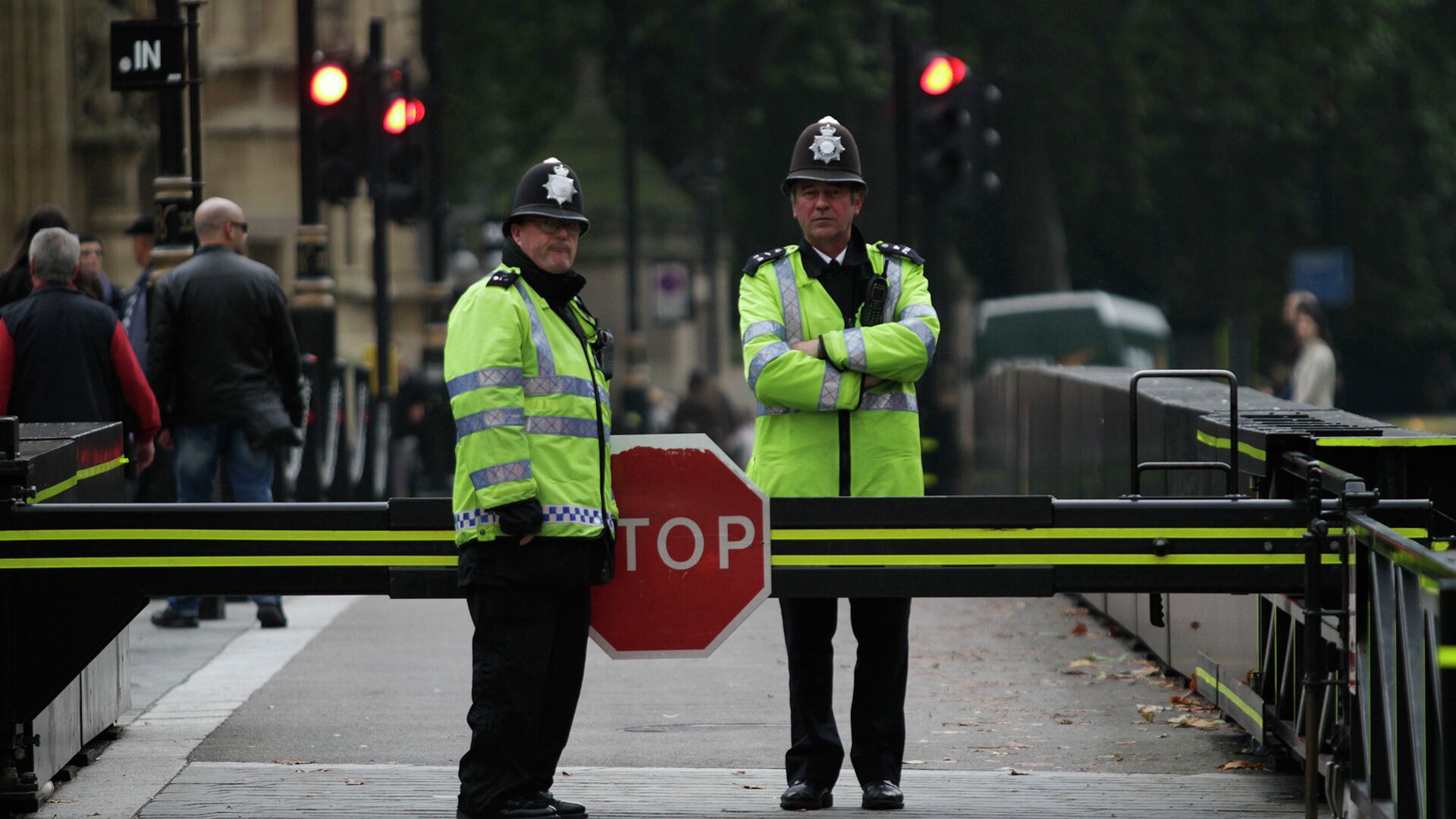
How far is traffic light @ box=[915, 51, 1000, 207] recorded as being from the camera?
55.5 ft

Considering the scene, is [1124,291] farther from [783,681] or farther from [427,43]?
[783,681]

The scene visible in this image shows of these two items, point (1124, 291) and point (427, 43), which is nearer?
point (427, 43)

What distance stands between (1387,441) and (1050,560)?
1.04 m

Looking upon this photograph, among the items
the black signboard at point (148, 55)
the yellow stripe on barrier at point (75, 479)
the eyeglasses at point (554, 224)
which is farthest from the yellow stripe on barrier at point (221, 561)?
→ the black signboard at point (148, 55)

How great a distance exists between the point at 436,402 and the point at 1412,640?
61.6 ft

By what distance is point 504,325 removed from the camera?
6480mm

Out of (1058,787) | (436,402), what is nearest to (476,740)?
(1058,787)

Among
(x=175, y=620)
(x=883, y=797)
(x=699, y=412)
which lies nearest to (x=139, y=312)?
(x=175, y=620)

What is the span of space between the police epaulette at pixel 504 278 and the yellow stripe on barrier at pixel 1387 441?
226cm

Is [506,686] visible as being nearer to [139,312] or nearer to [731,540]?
[731,540]

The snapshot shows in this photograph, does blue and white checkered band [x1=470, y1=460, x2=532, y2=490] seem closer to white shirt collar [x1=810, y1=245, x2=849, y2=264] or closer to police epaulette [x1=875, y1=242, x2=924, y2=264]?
white shirt collar [x1=810, y1=245, x2=849, y2=264]

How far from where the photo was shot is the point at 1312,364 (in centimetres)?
1539

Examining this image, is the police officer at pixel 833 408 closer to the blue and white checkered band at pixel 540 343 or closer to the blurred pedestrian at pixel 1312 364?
the blue and white checkered band at pixel 540 343

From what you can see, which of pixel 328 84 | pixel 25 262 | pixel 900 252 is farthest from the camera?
pixel 328 84
